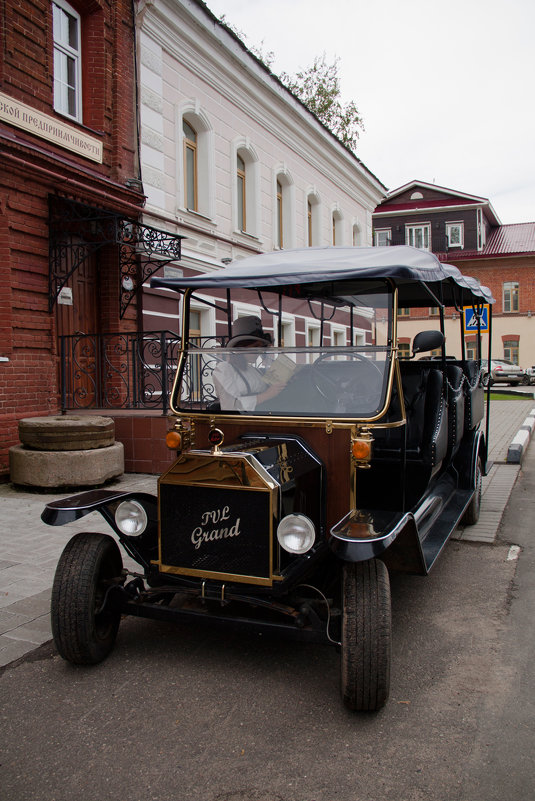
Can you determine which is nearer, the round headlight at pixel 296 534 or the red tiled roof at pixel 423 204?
the round headlight at pixel 296 534

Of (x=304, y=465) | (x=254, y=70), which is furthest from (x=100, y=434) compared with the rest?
(x=254, y=70)

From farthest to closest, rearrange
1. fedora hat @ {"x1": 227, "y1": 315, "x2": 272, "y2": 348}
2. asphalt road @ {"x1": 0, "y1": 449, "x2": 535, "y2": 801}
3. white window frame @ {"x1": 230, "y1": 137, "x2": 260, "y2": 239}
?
white window frame @ {"x1": 230, "y1": 137, "x2": 260, "y2": 239}
fedora hat @ {"x1": 227, "y1": 315, "x2": 272, "y2": 348}
asphalt road @ {"x1": 0, "y1": 449, "x2": 535, "y2": 801}

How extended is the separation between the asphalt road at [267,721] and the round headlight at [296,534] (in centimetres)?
74

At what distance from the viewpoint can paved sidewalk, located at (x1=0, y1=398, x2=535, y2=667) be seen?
12.6 feet

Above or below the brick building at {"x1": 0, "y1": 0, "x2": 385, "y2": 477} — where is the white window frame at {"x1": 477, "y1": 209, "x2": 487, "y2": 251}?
above

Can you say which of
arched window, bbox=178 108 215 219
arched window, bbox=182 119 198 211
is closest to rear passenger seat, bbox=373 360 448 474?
arched window, bbox=182 119 198 211

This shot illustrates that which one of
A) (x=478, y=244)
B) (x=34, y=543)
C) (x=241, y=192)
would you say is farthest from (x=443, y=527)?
(x=478, y=244)

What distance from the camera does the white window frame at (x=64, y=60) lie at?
30.2ft

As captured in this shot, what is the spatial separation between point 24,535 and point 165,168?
773 centimetres

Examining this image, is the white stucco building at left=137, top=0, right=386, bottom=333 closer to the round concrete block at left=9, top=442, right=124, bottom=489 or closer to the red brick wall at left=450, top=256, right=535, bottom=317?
the round concrete block at left=9, top=442, right=124, bottom=489

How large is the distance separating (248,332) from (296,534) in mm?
1705

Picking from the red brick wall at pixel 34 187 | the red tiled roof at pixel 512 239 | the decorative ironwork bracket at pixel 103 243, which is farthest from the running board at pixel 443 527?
the red tiled roof at pixel 512 239

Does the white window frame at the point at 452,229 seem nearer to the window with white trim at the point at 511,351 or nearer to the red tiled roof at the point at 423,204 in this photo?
the red tiled roof at the point at 423,204

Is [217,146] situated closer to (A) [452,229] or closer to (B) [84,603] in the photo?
(B) [84,603]
